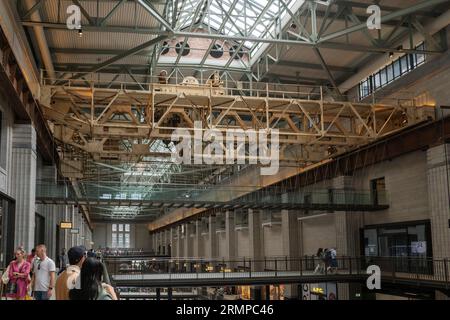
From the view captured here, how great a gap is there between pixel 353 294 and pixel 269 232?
15.5m

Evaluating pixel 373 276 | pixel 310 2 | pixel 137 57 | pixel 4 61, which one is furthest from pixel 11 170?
pixel 373 276

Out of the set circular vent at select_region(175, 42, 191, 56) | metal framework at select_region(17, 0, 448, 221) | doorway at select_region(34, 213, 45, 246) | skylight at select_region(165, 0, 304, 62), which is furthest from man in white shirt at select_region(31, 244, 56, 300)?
circular vent at select_region(175, 42, 191, 56)

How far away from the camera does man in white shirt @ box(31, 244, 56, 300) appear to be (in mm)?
11238

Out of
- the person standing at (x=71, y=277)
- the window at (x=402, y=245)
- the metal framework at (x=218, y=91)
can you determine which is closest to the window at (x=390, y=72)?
the metal framework at (x=218, y=91)

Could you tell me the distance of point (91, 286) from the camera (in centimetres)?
432

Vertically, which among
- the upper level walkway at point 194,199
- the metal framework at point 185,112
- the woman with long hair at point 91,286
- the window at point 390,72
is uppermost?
the window at point 390,72

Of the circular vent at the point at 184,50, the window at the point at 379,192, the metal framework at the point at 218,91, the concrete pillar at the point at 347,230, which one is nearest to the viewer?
the metal framework at the point at 218,91

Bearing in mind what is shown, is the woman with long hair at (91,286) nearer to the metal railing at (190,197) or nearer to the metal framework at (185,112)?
the metal framework at (185,112)

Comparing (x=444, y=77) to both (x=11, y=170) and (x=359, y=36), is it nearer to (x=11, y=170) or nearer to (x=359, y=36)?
(x=359, y=36)

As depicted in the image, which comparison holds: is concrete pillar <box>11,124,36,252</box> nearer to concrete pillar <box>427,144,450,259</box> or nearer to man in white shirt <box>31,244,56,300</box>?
man in white shirt <box>31,244,56,300</box>

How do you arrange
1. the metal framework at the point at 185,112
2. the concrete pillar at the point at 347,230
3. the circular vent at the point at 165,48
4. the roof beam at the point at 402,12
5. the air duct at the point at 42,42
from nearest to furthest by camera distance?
the roof beam at the point at 402,12, the air duct at the point at 42,42, the metal framework at the point at 185,112, the circular vent at the point at 165,48, the concrete pillar at the point at 347,230

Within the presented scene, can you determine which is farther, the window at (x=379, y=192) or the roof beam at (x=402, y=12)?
the window at (x=379, y=192)

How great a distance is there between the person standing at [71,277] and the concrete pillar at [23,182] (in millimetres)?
18735

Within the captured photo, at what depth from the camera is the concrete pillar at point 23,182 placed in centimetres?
2259
